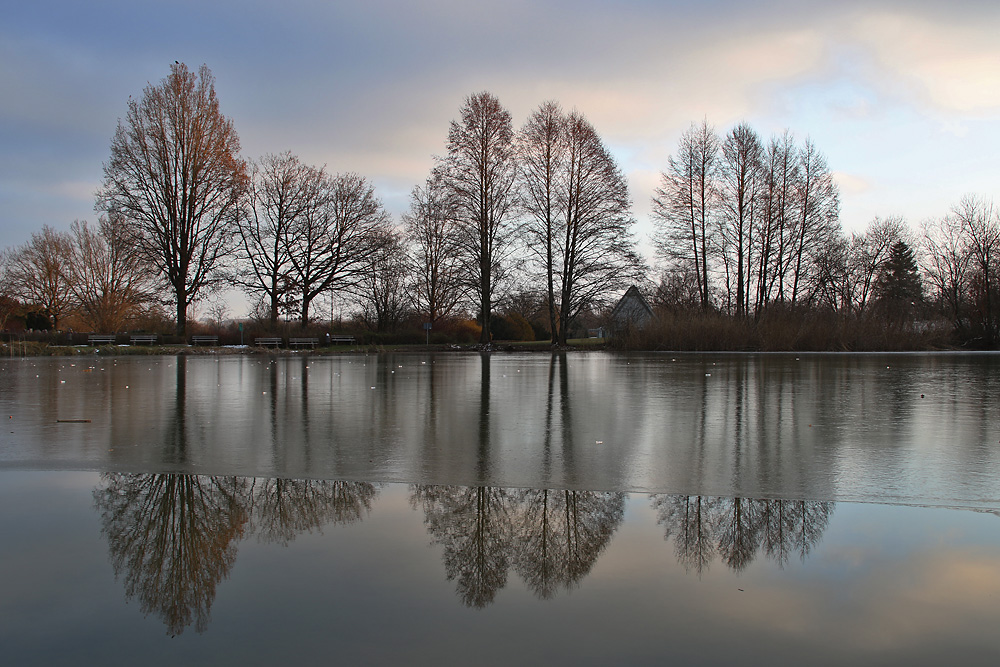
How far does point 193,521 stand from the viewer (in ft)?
13.7

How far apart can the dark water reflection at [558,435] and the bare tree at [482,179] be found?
25.7 meters

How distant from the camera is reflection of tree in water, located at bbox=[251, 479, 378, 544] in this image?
4062 mm

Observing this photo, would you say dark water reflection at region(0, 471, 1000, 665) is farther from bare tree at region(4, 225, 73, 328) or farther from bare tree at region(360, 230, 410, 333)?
bare tree at region(4, 225, 73, 328)

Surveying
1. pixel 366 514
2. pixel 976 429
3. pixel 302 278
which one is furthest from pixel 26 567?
pixel 302 278

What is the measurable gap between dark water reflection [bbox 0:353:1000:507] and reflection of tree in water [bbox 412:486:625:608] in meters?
0.39

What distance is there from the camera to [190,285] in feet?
130

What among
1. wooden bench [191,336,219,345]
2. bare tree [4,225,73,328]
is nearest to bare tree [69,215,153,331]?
bare tree [4,225,73,328]

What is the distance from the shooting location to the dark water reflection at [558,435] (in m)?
5.36

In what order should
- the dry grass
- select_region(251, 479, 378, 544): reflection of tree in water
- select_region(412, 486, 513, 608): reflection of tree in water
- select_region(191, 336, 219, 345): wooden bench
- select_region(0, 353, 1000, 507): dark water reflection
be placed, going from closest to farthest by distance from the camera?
1. select_region(412, 486, 513, 608): reflection of tree in water
2. select_region(251, 479, 378, 544): reflection of tree in water
3. select_region(0, 353, 1000, 507): dark water reflection
4. the dry grass
5. select_region(191, 336, 219, 345): wooden bench

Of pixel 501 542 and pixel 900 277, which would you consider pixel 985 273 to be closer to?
pixel 900 277

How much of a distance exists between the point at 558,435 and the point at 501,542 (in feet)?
12.2

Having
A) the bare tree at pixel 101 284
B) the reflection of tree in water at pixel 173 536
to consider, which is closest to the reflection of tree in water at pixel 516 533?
the reflection of tree in water at pixel 173 536

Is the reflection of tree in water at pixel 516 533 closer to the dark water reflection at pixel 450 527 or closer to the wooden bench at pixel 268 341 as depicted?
the dark water reflection at pixel 450 527

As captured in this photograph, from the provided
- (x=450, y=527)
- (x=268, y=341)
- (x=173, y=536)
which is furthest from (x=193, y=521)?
(x=268, y=341)
